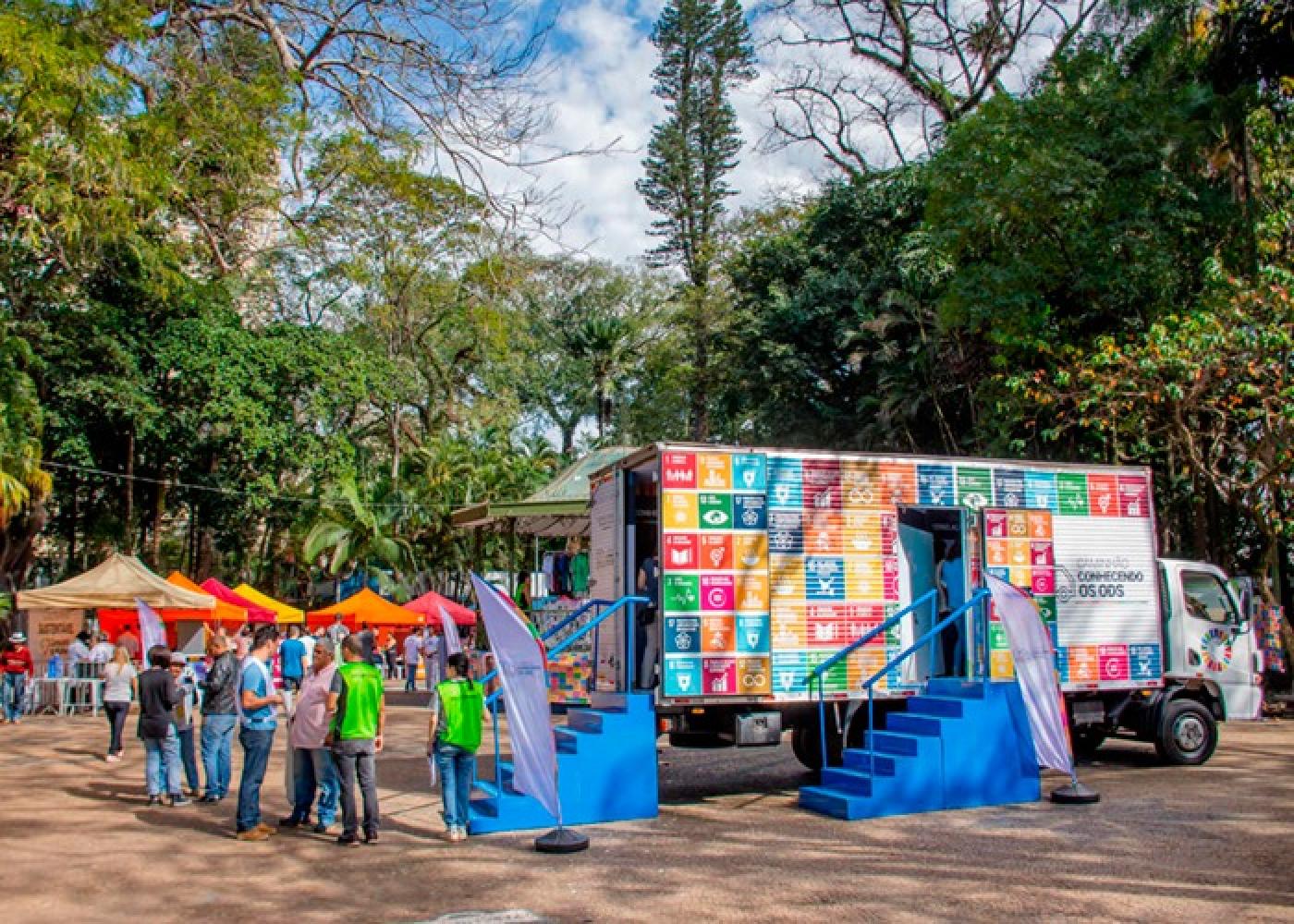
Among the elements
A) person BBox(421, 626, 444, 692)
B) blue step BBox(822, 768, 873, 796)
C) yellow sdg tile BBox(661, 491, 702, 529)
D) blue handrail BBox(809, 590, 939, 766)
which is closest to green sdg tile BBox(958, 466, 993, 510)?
blue handrail BBox(809, 590, 939, 766)

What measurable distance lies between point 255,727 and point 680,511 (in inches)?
156

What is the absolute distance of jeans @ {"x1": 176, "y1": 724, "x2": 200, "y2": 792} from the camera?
10.5m

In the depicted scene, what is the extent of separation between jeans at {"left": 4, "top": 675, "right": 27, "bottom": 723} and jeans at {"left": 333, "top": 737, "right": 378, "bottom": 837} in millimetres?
13393

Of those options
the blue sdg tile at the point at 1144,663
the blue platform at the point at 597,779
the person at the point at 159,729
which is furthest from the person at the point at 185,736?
the blue sdg tile at the point at 1144,663

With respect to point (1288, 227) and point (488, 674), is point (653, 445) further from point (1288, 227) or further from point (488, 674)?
point (1288, 227)

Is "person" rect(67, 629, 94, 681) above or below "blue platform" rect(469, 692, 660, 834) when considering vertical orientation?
above

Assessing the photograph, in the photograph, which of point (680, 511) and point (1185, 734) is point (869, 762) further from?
point (1185, 734)

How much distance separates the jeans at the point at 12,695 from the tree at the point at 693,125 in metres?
29.0

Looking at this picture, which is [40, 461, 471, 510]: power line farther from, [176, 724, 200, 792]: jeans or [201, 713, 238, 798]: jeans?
[201, 713, 238, 798]: jeans

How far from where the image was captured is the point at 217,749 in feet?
32.2

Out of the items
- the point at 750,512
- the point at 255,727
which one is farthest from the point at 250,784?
the point at 750,512

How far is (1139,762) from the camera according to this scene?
1248 centimetres

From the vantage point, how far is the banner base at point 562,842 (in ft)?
26.1

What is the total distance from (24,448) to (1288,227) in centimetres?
2304
